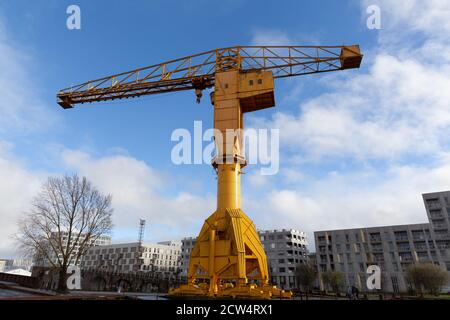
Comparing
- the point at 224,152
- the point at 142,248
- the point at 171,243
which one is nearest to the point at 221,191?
the point at 224,152

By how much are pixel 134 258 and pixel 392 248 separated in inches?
2763

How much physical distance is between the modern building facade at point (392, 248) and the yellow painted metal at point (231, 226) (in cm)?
4791

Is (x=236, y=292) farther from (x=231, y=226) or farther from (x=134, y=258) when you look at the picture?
(x=134, y=258)

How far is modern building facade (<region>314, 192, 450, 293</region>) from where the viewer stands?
49.2 meters

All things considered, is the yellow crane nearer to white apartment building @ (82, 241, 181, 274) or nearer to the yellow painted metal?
the yellow painted metal

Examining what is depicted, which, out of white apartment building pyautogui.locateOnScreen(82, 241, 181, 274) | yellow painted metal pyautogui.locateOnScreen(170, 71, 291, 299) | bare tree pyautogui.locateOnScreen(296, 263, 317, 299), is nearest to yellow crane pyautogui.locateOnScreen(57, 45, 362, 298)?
yellow painted metal pyautogui.locateOnScreen(170, 71, 291, 299)

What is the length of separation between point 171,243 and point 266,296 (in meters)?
97.9

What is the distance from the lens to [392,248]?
52.2 meters

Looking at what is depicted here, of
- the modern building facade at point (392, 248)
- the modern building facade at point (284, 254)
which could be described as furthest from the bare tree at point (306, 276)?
the modern building facade at point (284, 254)

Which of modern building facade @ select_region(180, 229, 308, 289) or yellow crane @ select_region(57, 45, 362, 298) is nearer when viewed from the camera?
yellow crane @ select_region(57, 45, 362, 298)

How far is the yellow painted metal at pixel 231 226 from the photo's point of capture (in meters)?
12.5

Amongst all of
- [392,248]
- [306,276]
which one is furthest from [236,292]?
[392,248]

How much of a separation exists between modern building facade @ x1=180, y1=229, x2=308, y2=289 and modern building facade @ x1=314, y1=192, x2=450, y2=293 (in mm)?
8939

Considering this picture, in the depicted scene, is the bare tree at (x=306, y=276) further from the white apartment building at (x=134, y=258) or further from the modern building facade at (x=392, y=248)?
the white apartment building at (x=134, y=258)
